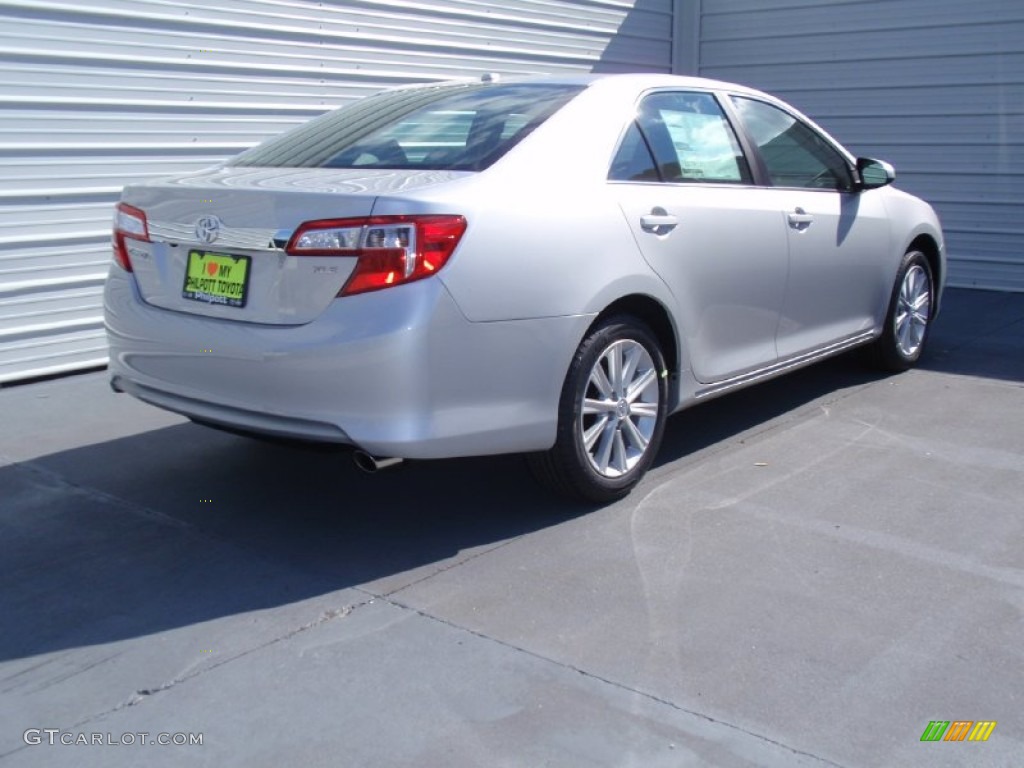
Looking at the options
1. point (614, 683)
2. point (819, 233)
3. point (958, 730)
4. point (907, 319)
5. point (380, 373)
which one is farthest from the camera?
point (907, 319)

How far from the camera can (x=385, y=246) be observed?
3764 millimetres

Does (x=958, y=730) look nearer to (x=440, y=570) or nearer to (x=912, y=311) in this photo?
(x=440, y=570)

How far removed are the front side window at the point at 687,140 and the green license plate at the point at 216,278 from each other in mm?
1538

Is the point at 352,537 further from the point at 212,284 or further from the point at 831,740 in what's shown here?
the point at 831,740

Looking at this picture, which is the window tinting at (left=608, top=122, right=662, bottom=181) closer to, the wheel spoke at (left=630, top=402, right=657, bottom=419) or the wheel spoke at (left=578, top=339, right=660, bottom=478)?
the wheel spoke at (left=578, top=339, right=660, bottom=478)

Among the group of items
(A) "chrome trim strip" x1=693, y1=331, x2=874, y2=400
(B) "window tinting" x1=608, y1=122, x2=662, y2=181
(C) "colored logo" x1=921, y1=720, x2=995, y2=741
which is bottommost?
(C) "colored logo" x1=921, y1=720, x2=995, y2=741

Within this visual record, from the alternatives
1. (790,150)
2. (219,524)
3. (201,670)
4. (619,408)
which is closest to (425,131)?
(619,408)

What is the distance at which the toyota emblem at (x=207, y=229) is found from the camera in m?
4.09

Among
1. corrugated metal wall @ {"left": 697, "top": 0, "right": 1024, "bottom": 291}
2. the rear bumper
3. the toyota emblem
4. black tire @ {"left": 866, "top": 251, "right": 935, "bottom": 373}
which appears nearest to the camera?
the rear bumper

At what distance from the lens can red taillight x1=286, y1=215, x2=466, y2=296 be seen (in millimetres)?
3766

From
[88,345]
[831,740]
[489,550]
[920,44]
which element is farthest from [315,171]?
[920,44]

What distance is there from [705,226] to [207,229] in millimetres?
2033

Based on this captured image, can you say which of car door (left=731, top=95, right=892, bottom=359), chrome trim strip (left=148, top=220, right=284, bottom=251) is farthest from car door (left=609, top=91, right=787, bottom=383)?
chrome trim strip (left=148, top=220, right=284, bottom=251)

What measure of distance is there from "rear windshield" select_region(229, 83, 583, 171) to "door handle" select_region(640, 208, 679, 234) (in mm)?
548
